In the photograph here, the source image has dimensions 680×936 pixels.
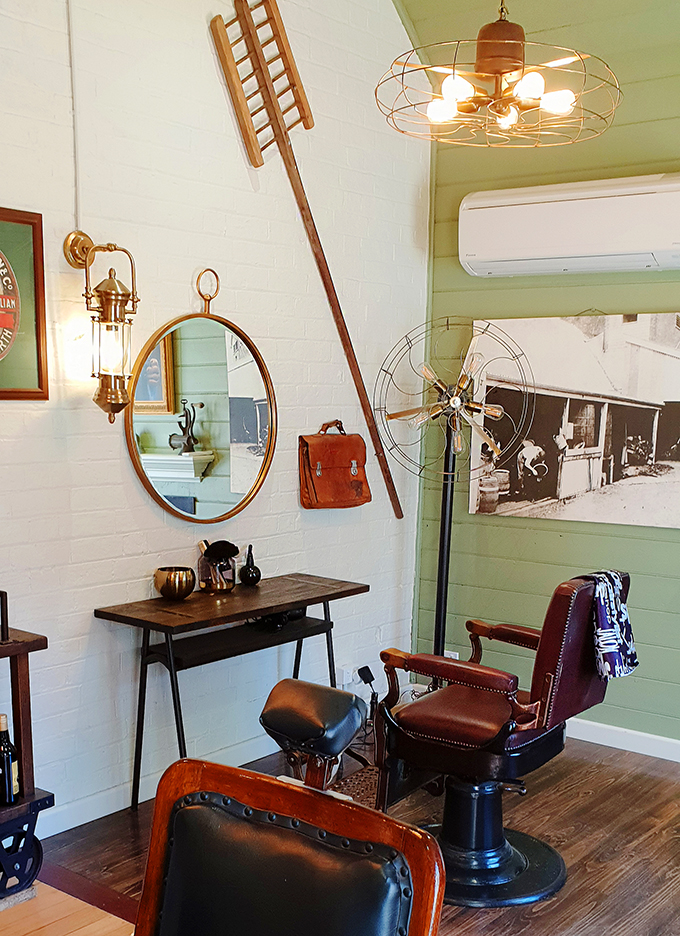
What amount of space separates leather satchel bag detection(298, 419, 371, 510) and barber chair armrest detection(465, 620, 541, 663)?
0.92 meters

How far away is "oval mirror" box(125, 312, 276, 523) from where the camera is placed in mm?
3580

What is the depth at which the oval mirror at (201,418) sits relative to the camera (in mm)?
3580

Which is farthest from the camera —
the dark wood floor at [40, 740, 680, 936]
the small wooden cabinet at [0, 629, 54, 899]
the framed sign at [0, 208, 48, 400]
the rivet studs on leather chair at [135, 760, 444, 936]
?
the framed sign at [0, 208, 48, 400]

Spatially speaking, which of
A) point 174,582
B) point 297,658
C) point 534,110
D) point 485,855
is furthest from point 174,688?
point 534,110

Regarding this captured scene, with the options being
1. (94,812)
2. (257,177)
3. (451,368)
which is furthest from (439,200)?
(94,812)

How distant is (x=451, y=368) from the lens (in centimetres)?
477

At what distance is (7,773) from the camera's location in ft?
9.10

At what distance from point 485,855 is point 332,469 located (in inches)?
69.4

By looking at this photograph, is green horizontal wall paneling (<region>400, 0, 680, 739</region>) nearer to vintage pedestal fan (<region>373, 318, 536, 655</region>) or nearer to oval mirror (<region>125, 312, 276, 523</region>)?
vintage pedestal fan (<region>373, 318, 536, 655</region>)

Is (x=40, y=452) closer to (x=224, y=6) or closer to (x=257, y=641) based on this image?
(x=257, y=641)

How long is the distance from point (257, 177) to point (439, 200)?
3.88ft

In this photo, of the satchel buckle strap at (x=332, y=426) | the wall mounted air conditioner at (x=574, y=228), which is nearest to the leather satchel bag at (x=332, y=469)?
the satchel buckle strap at (x=332, y=426)

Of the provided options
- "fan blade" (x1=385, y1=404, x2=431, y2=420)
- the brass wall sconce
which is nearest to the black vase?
the brass wall sconce

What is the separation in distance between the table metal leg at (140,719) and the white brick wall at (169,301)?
5 centimetres
